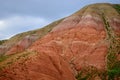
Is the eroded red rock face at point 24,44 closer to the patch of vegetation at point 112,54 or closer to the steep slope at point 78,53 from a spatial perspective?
the steep slope at point 78,53

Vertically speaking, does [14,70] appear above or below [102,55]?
above

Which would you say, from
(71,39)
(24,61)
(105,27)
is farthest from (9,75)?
(105,27)

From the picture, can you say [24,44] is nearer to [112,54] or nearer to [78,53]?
[78,53]

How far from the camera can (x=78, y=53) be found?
2753 inches

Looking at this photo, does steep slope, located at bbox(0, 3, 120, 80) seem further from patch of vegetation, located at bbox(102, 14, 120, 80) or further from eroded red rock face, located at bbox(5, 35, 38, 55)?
eroded red rock face, located at bbox(5, 35, 38, 55)

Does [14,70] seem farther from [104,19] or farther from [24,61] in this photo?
[104,19]

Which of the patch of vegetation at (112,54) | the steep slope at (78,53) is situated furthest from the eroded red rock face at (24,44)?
the patch of vegetation at (112,54)

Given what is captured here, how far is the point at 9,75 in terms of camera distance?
4219 centimetres

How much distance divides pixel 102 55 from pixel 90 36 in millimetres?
8437

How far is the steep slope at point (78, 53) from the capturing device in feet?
152

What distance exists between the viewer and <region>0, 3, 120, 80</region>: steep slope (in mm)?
46281

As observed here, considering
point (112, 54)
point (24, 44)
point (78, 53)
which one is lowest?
point (112, 54)

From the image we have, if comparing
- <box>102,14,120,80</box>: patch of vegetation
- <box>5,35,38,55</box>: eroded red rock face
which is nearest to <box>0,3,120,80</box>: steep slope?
<box>102,14,120,80</box>: patch of vegetation

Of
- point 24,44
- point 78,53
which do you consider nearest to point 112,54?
point 78,53
